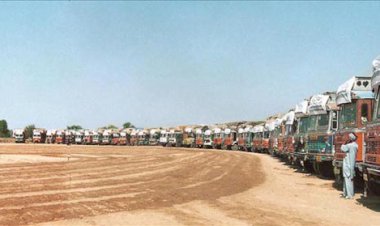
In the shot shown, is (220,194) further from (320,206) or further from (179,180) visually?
(179,180)

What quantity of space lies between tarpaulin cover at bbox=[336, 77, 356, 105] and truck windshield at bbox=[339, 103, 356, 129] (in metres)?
0.19

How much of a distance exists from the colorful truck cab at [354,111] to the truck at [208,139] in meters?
50.7

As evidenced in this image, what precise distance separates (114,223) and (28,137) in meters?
98.9

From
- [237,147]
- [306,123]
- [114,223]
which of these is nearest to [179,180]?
[306,123]

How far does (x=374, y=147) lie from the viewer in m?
11.3

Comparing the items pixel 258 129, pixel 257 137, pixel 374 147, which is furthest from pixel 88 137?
pixel 374 147

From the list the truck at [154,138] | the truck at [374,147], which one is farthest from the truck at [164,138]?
the truck at [374,147]

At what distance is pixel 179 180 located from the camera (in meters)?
17.7

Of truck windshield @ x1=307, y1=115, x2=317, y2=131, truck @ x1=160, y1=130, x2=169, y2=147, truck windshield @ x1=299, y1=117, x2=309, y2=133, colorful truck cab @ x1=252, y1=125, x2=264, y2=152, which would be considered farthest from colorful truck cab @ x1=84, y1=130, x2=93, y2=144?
truck windshield @ x1=307, y1=115, x2=317, y2=131

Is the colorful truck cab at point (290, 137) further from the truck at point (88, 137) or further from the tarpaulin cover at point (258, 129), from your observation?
the truck at point (88, 137)

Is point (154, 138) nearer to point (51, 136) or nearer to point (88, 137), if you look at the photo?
point (88, 137)

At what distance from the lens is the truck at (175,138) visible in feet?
244

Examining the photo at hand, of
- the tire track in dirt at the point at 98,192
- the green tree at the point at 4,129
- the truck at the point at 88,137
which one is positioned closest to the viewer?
the tire track in dirt at the point at 98,192

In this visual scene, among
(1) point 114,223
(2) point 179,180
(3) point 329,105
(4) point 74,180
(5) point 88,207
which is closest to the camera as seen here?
(1) point 114,223
